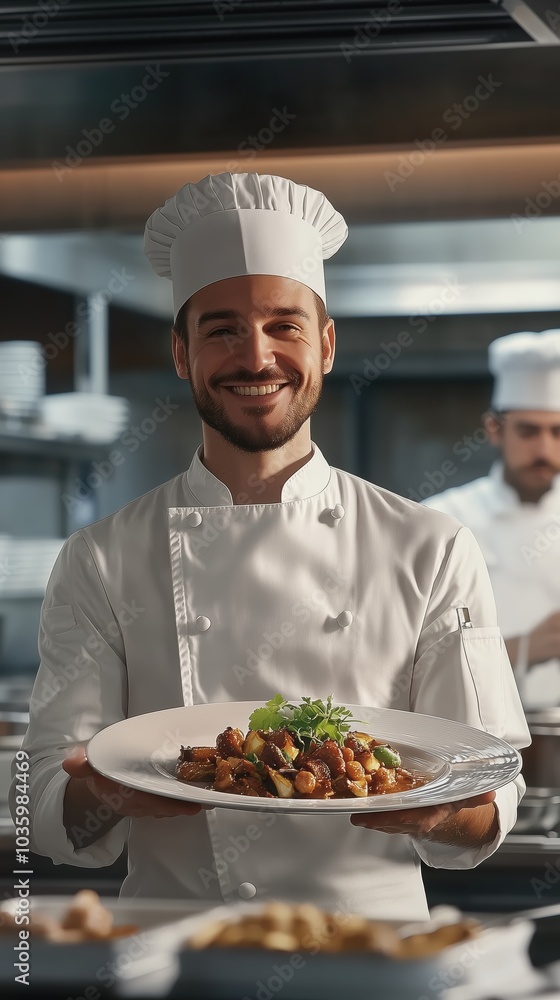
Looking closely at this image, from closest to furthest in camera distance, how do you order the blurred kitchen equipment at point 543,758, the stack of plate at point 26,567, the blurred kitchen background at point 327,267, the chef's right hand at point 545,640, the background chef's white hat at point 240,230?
the background chef's white hat at point 240,230 < the blurred kitchen equipment at point 543,758 < the blurred kitchen background at point 327,267 < the chef's right hand at point 545,640 < the stack of plate at point 26,567

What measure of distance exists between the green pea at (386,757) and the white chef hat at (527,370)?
1657 mm

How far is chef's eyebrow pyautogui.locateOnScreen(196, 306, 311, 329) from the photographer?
135 cm

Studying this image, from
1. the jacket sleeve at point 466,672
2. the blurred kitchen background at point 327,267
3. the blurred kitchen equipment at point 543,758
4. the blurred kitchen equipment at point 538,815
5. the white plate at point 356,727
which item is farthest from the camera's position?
the blurred kitchen background at point 327,267

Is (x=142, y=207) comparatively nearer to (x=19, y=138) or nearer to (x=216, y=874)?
(x=19, y=138)

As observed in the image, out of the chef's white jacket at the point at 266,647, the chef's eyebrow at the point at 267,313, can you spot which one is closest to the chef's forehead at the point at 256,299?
the chef's eyebrow at the point at 267,313

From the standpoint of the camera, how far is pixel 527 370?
8.50 ft

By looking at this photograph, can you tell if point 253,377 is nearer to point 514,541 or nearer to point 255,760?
point 255,760

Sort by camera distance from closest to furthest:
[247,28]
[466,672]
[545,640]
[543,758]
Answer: [466,672] → [247,28] → [543,758] → [545,640]

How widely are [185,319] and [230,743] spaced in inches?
24.5

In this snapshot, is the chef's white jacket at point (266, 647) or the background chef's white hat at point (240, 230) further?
the background chef's white hat at point (240, 230)

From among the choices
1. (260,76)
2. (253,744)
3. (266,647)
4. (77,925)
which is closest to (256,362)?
(266,647)

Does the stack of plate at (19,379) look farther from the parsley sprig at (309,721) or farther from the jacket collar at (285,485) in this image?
the parsley sprig at (309,721)

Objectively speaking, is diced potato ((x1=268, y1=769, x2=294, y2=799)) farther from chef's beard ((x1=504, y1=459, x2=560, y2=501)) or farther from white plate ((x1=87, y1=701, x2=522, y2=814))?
→ chef's beard ((x1=504, y1=459, x2=560, y2=501))

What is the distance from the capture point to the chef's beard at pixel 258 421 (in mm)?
1332
